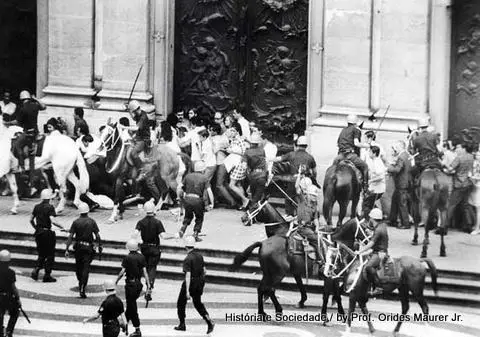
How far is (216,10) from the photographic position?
32562 mm

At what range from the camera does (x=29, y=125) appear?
2983cm

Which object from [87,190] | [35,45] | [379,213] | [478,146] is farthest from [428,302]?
[35,45]

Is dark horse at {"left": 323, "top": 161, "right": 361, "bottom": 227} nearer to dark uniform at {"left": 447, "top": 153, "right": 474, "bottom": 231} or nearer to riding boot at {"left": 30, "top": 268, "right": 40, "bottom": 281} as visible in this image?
dark uniform at {"left": 447, "top": 153, "right": 474, "bottom": 231}

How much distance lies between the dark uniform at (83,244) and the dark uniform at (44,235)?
3.32 feet

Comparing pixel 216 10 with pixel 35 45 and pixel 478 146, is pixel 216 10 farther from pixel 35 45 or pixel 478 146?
pixel 478 146

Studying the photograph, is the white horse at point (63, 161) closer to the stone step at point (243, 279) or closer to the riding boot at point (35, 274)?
the stone step at point (243, 279)

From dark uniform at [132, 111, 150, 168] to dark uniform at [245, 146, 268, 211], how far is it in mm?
2336

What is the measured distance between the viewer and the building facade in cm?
2938

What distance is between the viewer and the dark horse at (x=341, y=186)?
85.9 ft

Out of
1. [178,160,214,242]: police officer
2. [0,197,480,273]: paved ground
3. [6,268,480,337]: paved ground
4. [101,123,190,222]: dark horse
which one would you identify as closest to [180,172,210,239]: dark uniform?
[178,160,214,242]: police officer

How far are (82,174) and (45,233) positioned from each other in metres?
4.64

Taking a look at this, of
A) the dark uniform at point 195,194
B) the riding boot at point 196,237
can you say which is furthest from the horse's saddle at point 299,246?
the riding boot at point 196,237

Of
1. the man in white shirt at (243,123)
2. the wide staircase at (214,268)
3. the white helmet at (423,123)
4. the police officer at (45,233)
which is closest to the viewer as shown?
the wide staircase at (214,268)

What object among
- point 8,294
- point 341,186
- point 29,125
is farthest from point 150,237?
point 29,125
